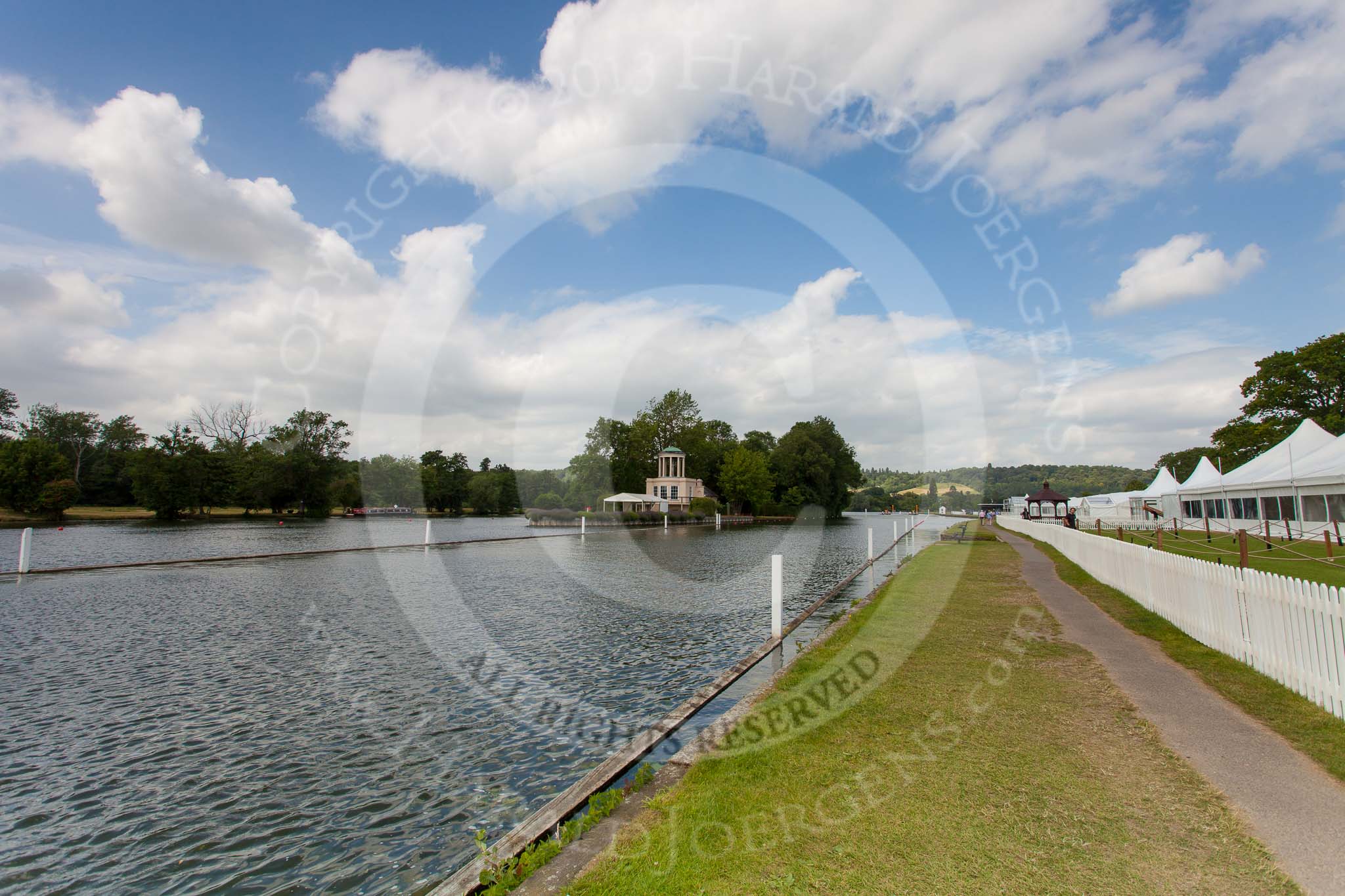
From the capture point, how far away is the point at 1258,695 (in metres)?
5.79

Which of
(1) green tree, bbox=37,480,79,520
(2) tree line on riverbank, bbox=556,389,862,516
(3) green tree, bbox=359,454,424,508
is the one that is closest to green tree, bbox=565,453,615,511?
(2) tree line on riverbank, bbox=556,389,862,516

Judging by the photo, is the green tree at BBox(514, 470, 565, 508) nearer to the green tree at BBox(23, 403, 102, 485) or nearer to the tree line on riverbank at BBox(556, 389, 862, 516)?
the tree line on riverbank at BBox(556, 389, 862, 516)

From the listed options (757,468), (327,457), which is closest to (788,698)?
(757,468)

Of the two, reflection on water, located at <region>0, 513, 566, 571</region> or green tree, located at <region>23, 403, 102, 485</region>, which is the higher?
green tree, located at <region>23, 403, 102, 485</region>

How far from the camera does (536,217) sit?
19.1 meters

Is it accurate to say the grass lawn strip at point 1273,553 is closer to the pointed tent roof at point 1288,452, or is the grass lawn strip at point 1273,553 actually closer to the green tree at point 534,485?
the pointed tent roof at point 1288,452

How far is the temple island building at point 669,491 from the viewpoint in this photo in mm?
71938

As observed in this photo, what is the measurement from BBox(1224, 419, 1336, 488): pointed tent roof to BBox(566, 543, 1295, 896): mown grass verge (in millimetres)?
24366

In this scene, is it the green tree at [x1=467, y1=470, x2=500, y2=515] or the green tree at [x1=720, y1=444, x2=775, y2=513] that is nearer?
the green tree at [x1=720, y1=444, x2=775, y2=513]

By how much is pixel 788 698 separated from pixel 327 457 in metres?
91.6

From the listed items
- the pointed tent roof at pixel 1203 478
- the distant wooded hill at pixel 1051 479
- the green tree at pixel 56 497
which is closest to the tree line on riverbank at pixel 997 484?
the distant wooded hill at pixel 1051 479

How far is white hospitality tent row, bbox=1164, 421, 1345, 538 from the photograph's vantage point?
20.2 metres

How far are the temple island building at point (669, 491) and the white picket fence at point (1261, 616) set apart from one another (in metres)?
59.6

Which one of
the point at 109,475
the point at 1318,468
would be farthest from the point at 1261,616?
the point at 109,475
